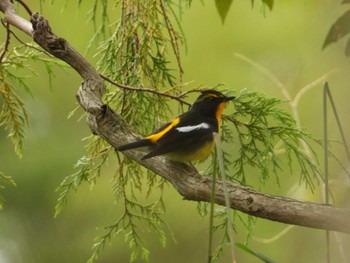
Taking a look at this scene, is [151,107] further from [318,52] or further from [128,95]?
[318,52]

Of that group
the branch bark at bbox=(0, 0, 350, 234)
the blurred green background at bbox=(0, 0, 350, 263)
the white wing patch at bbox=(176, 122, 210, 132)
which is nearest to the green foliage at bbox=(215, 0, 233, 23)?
the branch bark at bbox=(0, 0, 350, 234)

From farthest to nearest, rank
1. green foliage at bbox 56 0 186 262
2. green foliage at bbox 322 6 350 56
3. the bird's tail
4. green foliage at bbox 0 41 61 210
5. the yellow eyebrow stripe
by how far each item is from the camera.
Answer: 1. green foliage at bbox 0 41 61 210
2. green foliage at bbox 56 0 186 262
3. the yellow eyebrow stripe
4. the bird's tail
5. green foliage at bbox 322 6 350 56

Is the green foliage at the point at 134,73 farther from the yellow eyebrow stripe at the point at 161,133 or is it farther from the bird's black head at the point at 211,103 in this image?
the bird's black head at the point at 211,103

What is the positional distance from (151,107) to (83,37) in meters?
3.48

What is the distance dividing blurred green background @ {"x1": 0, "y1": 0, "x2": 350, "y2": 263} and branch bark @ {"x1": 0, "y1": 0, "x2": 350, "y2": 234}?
3153mm

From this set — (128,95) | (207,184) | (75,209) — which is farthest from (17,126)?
(75,209)

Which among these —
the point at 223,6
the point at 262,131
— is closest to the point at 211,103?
the point at 262,131

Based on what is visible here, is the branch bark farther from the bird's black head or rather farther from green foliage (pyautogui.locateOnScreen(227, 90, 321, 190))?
the bird's black head

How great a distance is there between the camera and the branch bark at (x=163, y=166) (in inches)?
76.0

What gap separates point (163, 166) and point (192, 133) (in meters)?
0.42

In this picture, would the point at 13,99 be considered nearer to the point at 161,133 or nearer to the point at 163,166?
the point at 161,133

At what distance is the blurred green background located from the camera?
606 centimetres

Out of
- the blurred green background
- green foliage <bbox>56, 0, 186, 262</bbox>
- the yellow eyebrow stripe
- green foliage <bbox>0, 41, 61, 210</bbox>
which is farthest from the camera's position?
the blurred green background

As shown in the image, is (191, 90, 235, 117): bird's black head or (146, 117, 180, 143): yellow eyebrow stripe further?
(191, 90, 235, 117): bird's black head
